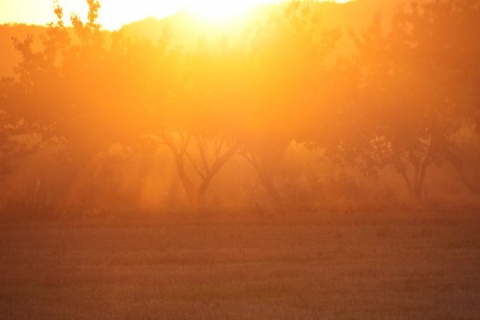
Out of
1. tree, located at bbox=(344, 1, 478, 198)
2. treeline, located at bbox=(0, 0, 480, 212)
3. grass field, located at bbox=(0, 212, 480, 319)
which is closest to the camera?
grass field, located at bbox=(0, 212, 480, 319)

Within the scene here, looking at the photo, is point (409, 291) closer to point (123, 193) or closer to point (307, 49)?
point (123, 193)

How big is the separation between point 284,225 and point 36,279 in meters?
11.2

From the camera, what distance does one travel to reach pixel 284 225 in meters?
26.1

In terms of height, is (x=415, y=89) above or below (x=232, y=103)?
above

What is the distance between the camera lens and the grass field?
13.7 meters

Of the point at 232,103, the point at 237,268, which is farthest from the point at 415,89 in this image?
the point at 237,268

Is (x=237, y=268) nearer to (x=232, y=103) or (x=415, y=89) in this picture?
(x=232, y=103)

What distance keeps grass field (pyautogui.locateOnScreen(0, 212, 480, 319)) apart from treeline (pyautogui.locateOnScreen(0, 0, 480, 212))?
6.74 m

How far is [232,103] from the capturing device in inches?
1345

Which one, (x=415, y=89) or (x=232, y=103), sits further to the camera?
(x=415, y=89)

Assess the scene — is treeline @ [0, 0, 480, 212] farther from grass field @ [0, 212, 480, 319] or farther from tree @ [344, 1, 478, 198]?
grass field @ [0, 212, 480, 319]

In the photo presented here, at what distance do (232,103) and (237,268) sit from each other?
17.1 meters

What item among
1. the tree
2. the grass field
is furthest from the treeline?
the grass field

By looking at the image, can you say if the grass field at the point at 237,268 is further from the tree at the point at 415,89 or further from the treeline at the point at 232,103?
the tree at the point at 415,89
